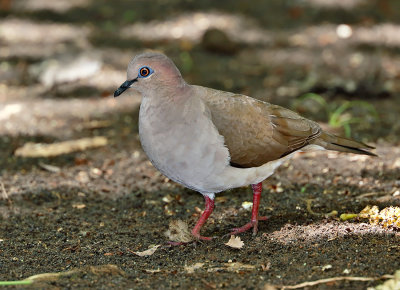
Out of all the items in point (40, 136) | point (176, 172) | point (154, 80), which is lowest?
point (40, 136)

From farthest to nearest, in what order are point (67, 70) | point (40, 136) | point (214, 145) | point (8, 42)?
point (8, 42)
point (67, 70)
point (40, 136)
point (214, 145)

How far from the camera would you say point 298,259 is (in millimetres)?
3566

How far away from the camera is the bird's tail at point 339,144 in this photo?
4.39m

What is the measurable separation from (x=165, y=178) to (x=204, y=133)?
158 cm

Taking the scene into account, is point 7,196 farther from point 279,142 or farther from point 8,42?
point 8,42

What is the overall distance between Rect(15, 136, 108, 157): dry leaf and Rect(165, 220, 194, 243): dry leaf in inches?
82.6

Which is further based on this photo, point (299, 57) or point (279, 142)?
point (299, 57)

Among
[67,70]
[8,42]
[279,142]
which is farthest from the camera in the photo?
[8,42]

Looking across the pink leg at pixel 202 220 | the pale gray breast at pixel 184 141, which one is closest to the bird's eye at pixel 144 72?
the pale gray breast at pixel 184 141

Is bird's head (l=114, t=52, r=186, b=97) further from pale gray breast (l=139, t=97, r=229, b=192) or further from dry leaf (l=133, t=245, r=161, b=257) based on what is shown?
dry leaf (l=133, t=245, r=161, b=257)

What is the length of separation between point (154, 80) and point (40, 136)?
2.74 meters

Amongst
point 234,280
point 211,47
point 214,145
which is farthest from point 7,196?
point 211,47

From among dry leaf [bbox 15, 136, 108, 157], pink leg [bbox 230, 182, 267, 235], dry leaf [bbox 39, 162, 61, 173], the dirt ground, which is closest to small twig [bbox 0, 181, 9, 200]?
the dirt ground

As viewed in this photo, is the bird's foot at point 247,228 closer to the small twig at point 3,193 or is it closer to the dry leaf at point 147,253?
the dry leaf at point 147,253
